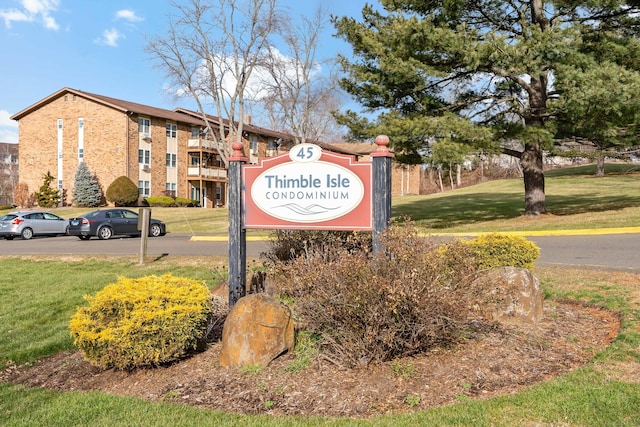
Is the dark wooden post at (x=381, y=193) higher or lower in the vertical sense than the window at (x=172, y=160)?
lower

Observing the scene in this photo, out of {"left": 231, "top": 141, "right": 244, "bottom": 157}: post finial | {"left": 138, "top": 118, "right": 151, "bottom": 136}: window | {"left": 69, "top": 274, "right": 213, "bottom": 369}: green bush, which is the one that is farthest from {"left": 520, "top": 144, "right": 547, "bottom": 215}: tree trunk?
{"left": 138, "top": 118, "right": 151, "bottom": 136}: window

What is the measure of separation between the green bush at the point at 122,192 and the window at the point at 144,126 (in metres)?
4.81

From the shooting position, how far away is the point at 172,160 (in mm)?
43906

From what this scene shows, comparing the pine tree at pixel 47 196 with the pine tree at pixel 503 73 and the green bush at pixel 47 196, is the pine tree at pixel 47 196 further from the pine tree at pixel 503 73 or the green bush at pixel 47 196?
the pine tree at pixel 503 73

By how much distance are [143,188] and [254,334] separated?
39.1 meters

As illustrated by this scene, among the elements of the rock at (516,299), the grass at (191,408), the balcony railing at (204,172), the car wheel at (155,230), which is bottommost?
the grass at (191,408)

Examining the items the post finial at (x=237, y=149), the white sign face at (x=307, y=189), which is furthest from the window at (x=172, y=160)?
the white sign face at (x=307, y=189)

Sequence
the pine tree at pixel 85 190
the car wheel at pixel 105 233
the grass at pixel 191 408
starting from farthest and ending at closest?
the pine tree at pixel 85 190
the car wheel at pixel 105 233
the grass at pixel 191 408

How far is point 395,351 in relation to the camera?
466cm

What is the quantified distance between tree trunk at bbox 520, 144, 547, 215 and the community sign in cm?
1455

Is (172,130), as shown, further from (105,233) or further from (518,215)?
(518,215)

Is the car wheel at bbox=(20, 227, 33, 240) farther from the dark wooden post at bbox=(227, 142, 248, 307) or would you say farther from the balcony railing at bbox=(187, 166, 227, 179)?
the balcony railing at bbox=(187, 166, 227, 179)

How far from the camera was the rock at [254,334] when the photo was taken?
4746 millimetres

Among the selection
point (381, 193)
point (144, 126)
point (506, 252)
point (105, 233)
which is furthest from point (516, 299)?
point (144, 126)
